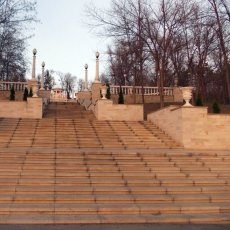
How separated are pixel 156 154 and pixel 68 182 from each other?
176 inches

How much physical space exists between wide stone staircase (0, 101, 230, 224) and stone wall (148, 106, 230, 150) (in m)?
0.76

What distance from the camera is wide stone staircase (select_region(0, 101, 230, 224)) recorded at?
902 cm

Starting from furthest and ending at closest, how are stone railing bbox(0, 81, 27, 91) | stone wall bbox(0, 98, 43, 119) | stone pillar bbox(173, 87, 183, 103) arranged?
stone pillar bbox(173, 87, 183, 103), stone railing bbox(0, 81, 27, 91), stone wall bbox(0, 98, 43, 119)

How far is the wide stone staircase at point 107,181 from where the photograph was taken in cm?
902

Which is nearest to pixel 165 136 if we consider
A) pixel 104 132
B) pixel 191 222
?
pixel 104 132

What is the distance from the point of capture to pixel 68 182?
1098 centimetres

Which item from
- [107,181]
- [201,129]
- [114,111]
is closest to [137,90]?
[114,111]

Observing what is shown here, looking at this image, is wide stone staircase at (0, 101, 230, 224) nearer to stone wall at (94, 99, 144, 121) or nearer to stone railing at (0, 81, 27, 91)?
stone wall at (94, 99, 144, 121)

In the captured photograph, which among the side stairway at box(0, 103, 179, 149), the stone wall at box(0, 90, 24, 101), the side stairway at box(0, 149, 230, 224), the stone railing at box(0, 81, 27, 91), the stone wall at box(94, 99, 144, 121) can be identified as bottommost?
the side stairway at box(0, 149, 230, 224)

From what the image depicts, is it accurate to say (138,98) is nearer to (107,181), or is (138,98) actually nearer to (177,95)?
(177,95)

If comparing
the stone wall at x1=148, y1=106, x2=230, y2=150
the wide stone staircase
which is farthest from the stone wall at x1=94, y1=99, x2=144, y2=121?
the stone wall at x1=148, y1=106, x2=230, y2=150

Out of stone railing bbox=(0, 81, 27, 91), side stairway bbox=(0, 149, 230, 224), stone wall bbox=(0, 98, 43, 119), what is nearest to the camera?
side stairway bbox=(0, 149, 230, 224)

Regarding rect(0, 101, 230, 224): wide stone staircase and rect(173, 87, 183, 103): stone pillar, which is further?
rect(173, 87, 183, 103): stone pillar

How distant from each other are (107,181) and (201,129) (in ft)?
23.8
